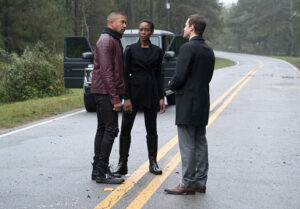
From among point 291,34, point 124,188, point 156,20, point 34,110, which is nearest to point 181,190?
point 124,188

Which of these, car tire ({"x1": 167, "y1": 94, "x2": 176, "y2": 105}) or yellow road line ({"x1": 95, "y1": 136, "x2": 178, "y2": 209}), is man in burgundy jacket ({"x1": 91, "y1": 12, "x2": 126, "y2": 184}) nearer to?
yellow road line ({"x1": 95, "y1": 136, "x2": 178, "y2": 209})

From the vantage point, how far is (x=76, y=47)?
13.6m

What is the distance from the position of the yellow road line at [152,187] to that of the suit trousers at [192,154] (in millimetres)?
411

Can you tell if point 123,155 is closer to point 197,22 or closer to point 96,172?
point 96,172

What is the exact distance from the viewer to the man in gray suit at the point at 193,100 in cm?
523

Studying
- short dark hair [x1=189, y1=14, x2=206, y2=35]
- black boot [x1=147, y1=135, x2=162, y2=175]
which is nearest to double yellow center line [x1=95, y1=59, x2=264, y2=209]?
black boot [x1=147, y1=135, x2=162, y2=175]

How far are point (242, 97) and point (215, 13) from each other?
5603 cm

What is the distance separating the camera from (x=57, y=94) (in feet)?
62.0

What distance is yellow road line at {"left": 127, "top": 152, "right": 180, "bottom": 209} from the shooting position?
5156 millimetres

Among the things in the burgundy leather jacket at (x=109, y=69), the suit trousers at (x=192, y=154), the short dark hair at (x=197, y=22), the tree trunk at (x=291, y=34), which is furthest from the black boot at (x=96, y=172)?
the tree trunk at (x=291, y=34)

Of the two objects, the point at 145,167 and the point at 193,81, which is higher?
the point at 193,81

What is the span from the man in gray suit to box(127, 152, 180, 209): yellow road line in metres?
0.23

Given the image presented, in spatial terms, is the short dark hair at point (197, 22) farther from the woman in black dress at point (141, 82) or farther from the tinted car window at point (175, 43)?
the tinted car window at point (175, 43)

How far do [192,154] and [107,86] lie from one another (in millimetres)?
1201
